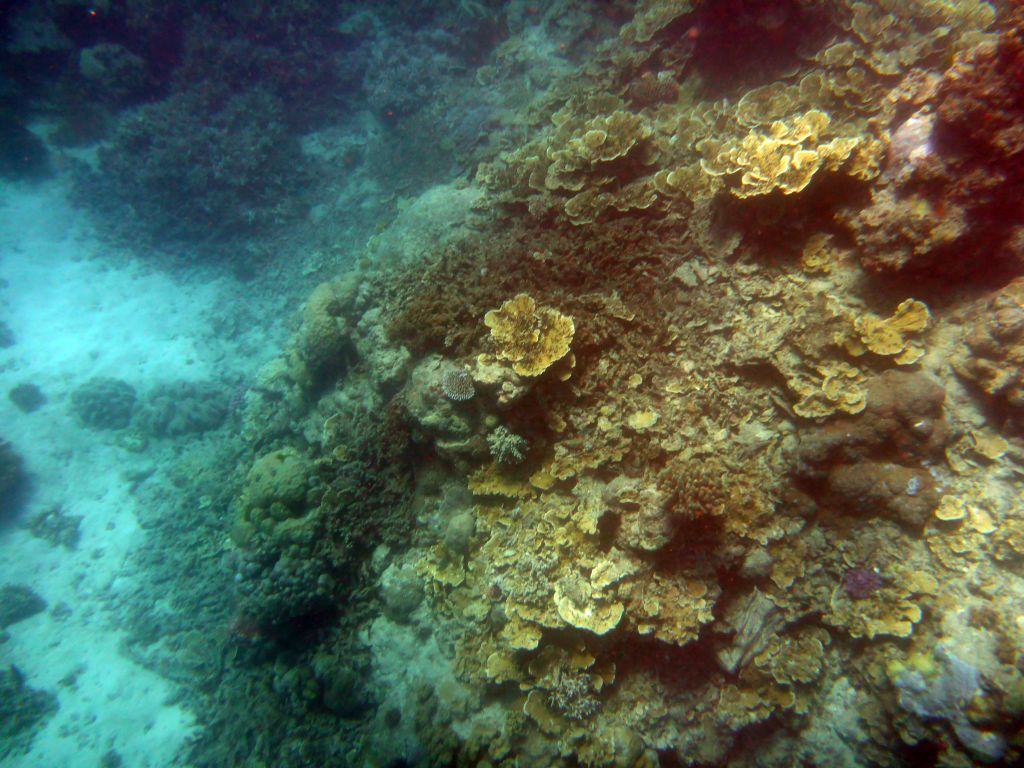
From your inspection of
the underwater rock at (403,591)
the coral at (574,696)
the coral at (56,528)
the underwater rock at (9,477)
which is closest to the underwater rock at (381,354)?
the underwater rock at (403,591)

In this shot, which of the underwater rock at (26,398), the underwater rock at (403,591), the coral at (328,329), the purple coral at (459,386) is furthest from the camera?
the underwater rock at (26,398)

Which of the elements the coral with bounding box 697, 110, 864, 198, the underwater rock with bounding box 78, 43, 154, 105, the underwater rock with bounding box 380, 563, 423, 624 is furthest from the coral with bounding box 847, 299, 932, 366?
the underwater rock with bounding box 78, 43, 154, 105

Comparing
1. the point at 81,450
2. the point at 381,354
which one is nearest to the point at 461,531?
the point at 381,354

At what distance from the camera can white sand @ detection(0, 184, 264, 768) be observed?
37.9ft

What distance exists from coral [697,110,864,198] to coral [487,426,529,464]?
12.8 feet

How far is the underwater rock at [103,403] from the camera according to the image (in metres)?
15.2

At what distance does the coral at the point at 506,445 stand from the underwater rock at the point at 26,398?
18.1 metres

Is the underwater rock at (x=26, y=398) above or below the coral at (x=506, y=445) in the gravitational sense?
above

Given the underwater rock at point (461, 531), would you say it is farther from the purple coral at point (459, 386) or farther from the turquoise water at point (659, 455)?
the purple coral at point (459, 386)

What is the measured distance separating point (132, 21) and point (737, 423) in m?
22.8

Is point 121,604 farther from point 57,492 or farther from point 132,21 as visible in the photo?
point 132,21

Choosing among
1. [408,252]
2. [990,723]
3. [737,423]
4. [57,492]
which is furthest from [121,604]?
[990,723]

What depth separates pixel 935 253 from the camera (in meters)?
4.95

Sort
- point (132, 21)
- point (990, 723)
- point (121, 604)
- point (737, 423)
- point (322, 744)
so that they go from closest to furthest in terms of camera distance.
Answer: point (990, 723) < point (737, 423) < point (322, 744) < point (121, 604) < point (132, 21)
